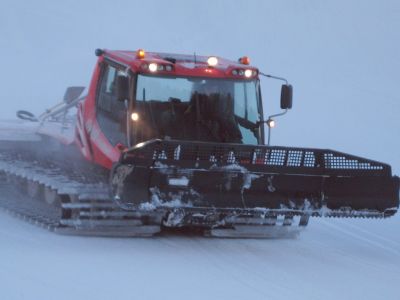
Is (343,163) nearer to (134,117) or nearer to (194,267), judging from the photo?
(194,267)

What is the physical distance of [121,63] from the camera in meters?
8.74

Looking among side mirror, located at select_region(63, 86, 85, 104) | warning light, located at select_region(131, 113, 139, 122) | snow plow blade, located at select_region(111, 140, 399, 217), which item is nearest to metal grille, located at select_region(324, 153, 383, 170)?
snow plow blade, located at select_region(111, 140, 399, 217)

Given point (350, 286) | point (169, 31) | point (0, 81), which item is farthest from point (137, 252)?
point (169, 31)

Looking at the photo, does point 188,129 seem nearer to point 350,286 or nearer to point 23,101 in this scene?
point 350,286

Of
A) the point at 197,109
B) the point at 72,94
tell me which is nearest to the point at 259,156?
the point at 197,109

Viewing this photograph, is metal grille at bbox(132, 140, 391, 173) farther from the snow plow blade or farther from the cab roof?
the cab roof

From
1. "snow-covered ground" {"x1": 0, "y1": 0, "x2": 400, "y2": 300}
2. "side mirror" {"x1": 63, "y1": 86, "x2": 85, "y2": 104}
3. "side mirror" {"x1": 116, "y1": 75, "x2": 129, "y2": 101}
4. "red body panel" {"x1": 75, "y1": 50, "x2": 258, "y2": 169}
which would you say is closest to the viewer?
"snow-covered ground" {"x1": 0, "y1": 0, "x2": 400, "y2": 300}

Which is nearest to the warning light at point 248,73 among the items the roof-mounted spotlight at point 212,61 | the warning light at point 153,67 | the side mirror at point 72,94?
the roof-mounted spotlight at point 212,61

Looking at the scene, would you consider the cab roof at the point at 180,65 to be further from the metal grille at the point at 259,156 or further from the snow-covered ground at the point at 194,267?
the snow-covered ground at the point at 194,267

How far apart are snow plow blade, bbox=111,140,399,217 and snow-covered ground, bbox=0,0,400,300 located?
442 mm

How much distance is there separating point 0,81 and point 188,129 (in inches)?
473

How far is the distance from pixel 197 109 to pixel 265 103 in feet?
32.9

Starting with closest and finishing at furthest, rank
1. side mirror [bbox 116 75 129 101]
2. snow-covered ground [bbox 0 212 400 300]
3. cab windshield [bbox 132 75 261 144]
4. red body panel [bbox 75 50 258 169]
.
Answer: snow-covered ground [bbox 0 212 400 300]
side mirror [bbox 116 75 129 101]
cab windshield [bbox 132 75 261 144]
red body panel [bbox 75 50 258 169]

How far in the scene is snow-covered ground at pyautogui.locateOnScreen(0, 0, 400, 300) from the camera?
677cm
